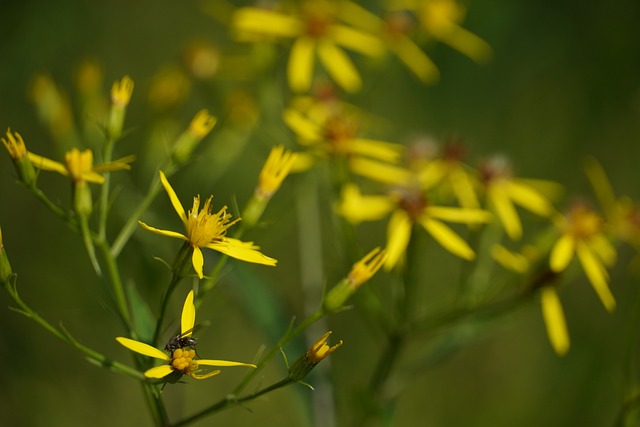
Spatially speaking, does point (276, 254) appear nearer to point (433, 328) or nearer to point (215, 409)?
point (433, 328)

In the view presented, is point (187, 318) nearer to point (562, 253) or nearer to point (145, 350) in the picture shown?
point (145, 350)

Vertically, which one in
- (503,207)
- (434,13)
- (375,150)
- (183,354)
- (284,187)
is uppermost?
(434,13)

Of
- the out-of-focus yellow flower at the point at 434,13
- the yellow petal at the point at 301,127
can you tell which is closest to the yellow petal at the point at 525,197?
the yellow petal at the point at 301,127

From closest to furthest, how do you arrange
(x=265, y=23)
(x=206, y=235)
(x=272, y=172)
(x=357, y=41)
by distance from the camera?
(x=206, y=235)
(x=272, y=172)
(x=265, y=23)
(x=357, y=41)

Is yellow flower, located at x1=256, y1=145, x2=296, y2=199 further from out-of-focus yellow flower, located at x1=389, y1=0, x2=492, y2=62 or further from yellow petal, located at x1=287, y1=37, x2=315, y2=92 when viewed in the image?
out-of-focus yellow flower, located at x1=389, y1=0, x2=492, y2=62

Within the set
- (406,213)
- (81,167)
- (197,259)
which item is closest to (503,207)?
(406,213)

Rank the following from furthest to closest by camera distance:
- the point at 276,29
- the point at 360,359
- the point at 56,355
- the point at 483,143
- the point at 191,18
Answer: the point at 191,18, the point at 483,143, the point at 360,359, the point at 56,355, the point at 276,29

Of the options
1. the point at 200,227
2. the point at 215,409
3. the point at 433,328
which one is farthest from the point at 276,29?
the point at 215,409

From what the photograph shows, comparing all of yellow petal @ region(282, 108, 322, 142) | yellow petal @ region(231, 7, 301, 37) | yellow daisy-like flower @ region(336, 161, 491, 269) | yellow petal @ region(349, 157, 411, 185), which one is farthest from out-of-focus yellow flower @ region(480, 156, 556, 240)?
yellow petal @ region(231, 7, 301, 37)
